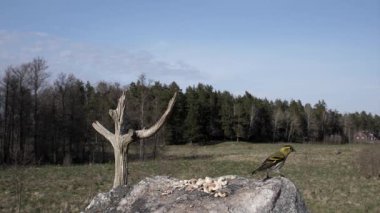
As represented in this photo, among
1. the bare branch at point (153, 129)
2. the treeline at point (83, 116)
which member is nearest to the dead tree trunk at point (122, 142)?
the bare branch at point (153, 129)

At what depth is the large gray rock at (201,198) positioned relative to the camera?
5.40m

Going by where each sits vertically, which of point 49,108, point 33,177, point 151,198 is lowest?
point 33,177

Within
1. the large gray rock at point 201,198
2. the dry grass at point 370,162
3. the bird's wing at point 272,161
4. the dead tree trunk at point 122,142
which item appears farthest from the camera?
the dry grass at point 370,162

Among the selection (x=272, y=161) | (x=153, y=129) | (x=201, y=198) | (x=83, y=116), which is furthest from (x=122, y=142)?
(x=83, y=116)

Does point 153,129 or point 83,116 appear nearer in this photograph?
point 153,129

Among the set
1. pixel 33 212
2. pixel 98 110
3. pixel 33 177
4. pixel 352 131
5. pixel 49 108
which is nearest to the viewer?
pixel 33 212

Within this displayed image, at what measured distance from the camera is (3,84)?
54.6 metres

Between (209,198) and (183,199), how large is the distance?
0.97 feet

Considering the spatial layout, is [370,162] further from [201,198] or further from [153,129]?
[201,198]

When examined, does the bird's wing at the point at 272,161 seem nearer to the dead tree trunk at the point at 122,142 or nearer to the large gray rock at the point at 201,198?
the large gray rock at the point at 201,198

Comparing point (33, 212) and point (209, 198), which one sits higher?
point (209, 198)

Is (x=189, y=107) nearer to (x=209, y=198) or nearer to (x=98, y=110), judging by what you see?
(x=98, y=110)

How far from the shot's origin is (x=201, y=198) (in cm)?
557

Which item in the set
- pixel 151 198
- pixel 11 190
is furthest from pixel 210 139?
pixel 151 198
